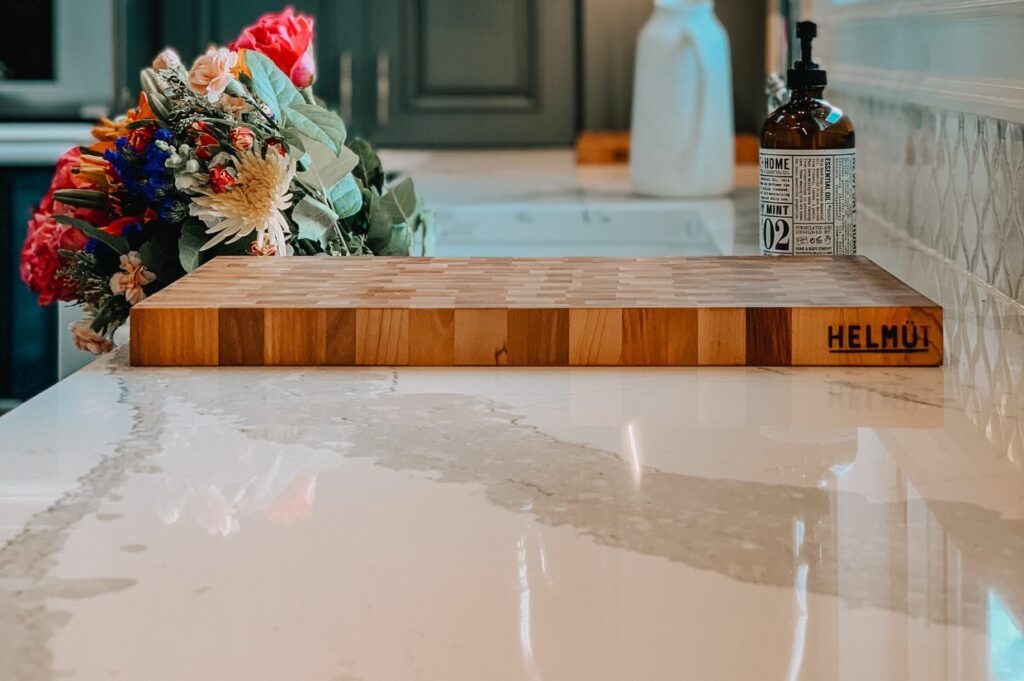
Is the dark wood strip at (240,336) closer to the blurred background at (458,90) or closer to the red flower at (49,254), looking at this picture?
the red flower at (49,254)

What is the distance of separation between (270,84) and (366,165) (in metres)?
0.17

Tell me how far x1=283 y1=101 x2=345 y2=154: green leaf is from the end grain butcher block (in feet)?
0.74

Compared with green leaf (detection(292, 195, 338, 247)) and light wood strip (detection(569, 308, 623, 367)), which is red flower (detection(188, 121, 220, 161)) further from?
light wood strip (detection(569, 308, 623, 367))

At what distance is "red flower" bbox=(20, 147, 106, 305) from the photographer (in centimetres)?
102

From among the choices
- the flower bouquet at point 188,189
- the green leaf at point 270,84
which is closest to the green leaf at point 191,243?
the flower bouquet at point 188,189

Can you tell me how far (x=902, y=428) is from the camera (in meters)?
0.67

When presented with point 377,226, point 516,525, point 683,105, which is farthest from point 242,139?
point 683,105

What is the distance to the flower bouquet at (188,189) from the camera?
3.08 feet

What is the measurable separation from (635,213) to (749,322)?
4.20ft

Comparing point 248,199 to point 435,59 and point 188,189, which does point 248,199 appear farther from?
point 435,59

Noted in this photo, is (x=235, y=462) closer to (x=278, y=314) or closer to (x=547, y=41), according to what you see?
(x=278, y=314)

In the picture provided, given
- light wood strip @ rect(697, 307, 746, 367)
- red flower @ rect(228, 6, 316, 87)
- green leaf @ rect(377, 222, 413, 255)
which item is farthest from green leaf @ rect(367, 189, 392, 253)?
light wood strip @ rect(697, 307, 746, 367)

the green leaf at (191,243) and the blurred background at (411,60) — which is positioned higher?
the blurred background at (411,60)

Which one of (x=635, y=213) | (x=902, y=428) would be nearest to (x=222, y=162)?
(x=902, y=428)
